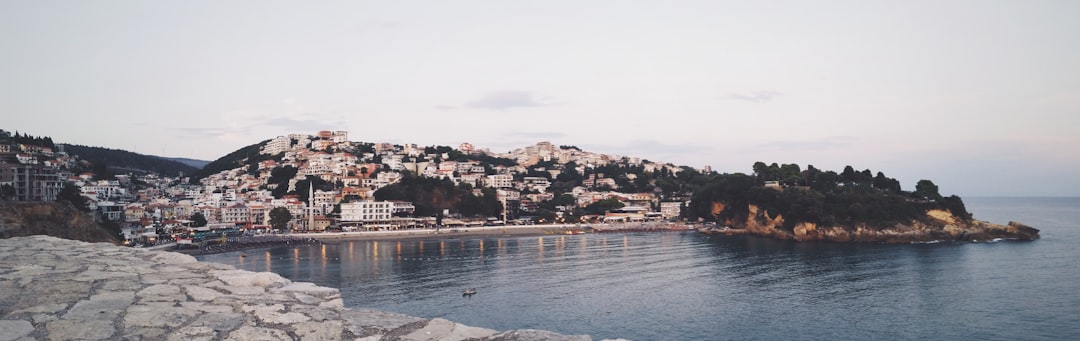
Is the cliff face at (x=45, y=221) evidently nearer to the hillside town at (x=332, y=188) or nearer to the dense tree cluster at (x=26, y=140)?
the hillside town at (x=332, y=188)

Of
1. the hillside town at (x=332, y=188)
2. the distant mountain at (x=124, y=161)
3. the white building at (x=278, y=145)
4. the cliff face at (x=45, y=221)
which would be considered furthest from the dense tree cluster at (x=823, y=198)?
the distant mountain at (x=124, y=161)

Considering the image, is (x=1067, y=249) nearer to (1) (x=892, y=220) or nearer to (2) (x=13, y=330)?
(1) (x=892, y=220)

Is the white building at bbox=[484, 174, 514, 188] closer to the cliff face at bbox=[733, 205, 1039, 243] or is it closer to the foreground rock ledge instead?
the cliff face at bbox=[733, 205, 1039, 243]

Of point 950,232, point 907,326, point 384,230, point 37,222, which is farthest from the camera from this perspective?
point 384,230

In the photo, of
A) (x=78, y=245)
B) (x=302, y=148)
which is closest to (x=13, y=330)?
(x=78, y=245)

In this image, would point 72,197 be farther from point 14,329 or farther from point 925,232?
point 925,232

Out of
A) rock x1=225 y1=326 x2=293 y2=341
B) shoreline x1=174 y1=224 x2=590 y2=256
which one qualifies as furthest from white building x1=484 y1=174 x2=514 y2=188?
rock x1=225 y1=326 x2=293 y2=341
